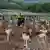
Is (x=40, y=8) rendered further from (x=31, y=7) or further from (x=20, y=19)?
(x=20, y=19)

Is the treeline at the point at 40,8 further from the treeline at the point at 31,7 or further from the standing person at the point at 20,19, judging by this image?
the standing person at the point at 20,19

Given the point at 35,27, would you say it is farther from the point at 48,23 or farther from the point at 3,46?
the point at 3,46

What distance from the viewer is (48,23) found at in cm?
112

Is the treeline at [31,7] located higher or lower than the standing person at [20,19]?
higher

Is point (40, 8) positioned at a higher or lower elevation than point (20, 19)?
higher

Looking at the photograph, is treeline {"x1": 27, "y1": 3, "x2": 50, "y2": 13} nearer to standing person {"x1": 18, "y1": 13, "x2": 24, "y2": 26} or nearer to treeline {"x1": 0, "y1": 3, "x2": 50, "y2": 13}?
treeline {"x1": 0, "y1": 3, "x2": 50, "y2": 13}

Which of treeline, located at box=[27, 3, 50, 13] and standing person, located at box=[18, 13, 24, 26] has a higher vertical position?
treeline, located at box=[27, 3, 50, 13]

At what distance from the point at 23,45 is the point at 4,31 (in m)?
0.21

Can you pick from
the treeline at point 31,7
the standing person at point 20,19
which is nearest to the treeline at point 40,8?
the treeline at point 31,7

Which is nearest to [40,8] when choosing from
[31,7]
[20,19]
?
[31,7]

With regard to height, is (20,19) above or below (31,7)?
below

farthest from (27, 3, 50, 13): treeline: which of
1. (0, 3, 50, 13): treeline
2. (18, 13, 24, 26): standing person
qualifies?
(18, 13, 24, 26): standing person

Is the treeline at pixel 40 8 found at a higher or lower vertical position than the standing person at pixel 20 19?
higher

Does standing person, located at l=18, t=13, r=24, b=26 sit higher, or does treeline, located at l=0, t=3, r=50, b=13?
treeline, located at l=0, t=3, r=50, b=13
